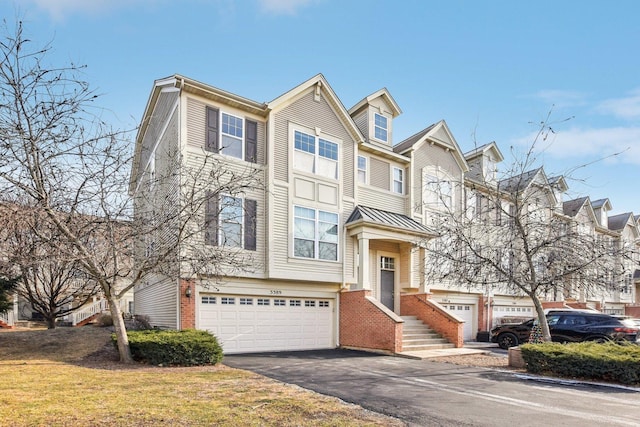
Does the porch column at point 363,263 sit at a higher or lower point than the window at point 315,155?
lower

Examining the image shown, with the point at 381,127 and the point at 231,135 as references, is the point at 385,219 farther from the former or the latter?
the point at 231,135

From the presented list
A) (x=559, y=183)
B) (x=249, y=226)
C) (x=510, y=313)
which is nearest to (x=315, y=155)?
(x=249, y=226)

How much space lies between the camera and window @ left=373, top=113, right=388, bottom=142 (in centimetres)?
2078

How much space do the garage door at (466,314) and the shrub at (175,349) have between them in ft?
47.1

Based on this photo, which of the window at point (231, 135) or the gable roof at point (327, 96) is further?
the gable roof at point (327, 96)

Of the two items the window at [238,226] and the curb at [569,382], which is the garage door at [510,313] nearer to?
the curb at [569,382]

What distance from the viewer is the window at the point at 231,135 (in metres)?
15.4

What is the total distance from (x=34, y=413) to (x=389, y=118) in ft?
59.6

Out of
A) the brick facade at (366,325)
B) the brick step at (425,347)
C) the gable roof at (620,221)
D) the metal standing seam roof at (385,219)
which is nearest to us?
the brick facade at (366,325)

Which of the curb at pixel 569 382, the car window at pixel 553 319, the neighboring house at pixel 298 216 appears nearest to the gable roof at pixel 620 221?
the neighboring house at pixel 298 216

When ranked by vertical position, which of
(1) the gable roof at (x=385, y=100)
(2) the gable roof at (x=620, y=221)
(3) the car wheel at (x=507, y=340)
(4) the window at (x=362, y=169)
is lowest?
(3) the car wheel at (x=507, y=340)

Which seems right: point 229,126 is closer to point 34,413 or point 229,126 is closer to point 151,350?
point 151,350

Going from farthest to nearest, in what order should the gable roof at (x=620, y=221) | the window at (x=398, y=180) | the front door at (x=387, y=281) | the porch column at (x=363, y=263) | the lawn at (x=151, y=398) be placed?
1. the gable roof at (x=620, y=221)
2. the window at (x=398, y=180)
3. the front door at (x=387, y=281)
4. the porch column at (x=363, y=263)
5. the lawn at (x=151, y=398)

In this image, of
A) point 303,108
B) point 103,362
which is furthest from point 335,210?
point 103,362
